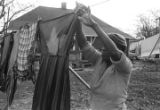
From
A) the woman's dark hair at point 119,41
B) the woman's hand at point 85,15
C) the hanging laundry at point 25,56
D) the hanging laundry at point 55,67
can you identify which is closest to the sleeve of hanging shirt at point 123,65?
the woman's dark hair at point 119,41

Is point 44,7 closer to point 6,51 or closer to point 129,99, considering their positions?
point 129,99

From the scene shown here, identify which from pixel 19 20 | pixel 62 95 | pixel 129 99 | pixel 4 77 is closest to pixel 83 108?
pixel 129 99

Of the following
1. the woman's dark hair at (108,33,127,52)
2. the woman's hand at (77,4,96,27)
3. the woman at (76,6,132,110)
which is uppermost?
the woman's hand at (77,4,96,27)

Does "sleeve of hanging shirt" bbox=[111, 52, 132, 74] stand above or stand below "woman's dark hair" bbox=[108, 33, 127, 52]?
below

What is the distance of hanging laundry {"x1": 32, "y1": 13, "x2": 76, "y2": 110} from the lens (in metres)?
2.09

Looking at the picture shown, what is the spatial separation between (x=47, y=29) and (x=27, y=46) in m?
0.48

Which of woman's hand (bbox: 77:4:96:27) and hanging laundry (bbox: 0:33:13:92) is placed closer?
woman's hand (bbox: 77:4:96:27)

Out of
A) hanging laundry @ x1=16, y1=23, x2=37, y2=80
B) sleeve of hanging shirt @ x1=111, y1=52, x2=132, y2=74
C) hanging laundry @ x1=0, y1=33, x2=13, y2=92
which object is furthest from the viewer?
hanging laundry @ x1=0, y1=33, x2=13, y2=92

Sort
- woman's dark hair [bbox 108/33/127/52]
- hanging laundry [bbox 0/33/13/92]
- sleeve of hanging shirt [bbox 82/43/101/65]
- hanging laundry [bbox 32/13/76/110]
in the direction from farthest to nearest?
hanging laundry [bbox 0/33/13/92] → sleeve of hanging shirt [bbox 82/43/101/65] → hanging laundry [bbox 32/13/76/110] → woman's dark hair [bbox 108/33/127/52]

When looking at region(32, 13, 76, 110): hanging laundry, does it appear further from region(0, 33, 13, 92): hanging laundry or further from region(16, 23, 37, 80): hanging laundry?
region(0, 33, 13, 92): hanging laundry

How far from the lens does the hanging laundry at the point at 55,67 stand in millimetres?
2094

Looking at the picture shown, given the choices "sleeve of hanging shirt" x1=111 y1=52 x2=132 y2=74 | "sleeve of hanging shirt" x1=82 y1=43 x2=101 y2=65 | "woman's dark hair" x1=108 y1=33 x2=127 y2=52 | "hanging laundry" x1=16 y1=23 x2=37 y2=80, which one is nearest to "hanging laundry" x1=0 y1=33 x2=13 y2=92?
"hanging laundry" x1=16 y1=23 x2=37 y2=80

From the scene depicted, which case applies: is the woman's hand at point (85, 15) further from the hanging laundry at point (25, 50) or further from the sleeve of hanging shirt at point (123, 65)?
the hanging laundry at point (25, 50)

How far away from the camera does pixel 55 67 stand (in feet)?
7.14
